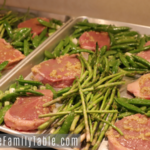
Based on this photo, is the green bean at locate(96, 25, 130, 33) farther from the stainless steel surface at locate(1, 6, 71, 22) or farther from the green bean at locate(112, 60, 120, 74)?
the green bean at locate(112, 60, 120, 74)

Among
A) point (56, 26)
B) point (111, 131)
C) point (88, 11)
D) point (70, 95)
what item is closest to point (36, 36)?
point (56, 26)

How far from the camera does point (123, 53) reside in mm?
3434

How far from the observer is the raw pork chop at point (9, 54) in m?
3.25

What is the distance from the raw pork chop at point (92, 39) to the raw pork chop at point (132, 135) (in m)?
1.64

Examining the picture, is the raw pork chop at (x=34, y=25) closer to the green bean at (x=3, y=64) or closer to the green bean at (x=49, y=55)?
the green bean at (x=49, y=55)

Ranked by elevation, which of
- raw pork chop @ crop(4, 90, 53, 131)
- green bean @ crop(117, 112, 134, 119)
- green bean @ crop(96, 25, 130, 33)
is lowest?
raw pork chop @ crop(4, 90, 53, 131)

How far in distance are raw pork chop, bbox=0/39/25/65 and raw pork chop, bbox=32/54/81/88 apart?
0.47 metres

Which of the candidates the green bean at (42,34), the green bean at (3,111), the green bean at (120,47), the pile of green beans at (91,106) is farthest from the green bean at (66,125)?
the green bean at (42,34)

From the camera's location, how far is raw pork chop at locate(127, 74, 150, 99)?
2.56 metres

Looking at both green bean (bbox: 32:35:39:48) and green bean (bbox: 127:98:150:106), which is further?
green bean (bbox: 32:35:39:48)

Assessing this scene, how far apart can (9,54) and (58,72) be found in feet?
3.24

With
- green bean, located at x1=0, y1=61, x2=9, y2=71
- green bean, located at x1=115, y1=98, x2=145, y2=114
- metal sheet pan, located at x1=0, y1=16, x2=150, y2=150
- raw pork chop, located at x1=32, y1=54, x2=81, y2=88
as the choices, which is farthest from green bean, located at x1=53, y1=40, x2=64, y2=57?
green bean, located at x1=115, y1=98, x2=145, y2=114

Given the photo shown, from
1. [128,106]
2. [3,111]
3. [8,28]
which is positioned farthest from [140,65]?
[8,28]

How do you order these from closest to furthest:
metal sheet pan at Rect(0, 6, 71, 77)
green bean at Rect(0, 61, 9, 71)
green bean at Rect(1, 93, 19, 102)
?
green bean at Rect(1, 93, 19, 102) < green bean at Rect(0, 61, 9, 71) < metal sheet pan at Rect(0, 6, 71, 77)
